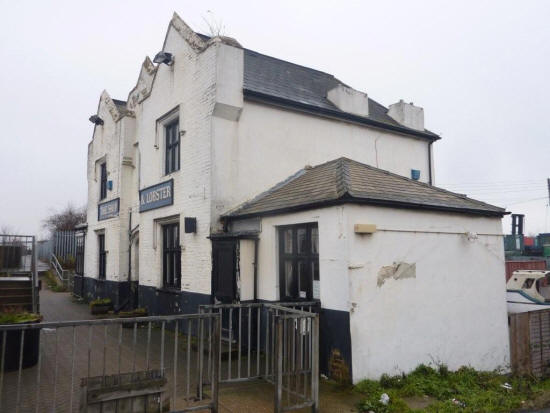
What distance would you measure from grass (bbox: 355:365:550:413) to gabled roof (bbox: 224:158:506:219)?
9.14 feet

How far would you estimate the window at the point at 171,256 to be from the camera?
464 inches

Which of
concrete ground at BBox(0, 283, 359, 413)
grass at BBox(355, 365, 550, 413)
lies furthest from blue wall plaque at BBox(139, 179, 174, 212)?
grass at BBox(355, 365, 550, 413)

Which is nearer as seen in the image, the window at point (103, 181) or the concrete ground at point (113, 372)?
the concrete ground at point (113, 372)

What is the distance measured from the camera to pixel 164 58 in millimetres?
11938

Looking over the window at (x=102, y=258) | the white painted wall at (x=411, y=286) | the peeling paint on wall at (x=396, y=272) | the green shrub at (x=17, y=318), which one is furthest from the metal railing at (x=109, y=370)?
the window at (x=102, y=258)

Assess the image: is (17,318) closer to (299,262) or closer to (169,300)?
(169,300)

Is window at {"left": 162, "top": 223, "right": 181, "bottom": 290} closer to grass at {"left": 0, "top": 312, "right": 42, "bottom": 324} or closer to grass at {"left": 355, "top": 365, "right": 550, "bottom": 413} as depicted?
grass at {"left": 0, "top": 312, "right": 42, "bottom": 324}

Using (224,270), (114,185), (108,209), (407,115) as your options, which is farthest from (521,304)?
(108,209)

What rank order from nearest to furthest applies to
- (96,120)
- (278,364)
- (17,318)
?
(278,364) → (17,318) → (96,120)

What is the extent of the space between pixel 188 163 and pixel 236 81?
7.98ft

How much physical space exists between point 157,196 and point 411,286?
8.02 m

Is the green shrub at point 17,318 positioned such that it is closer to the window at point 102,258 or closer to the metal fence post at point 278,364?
the metal fence post at point 278,364

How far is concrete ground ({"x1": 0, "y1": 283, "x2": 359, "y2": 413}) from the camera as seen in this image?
5531mm

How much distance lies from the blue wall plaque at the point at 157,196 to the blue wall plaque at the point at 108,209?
8.16ft
